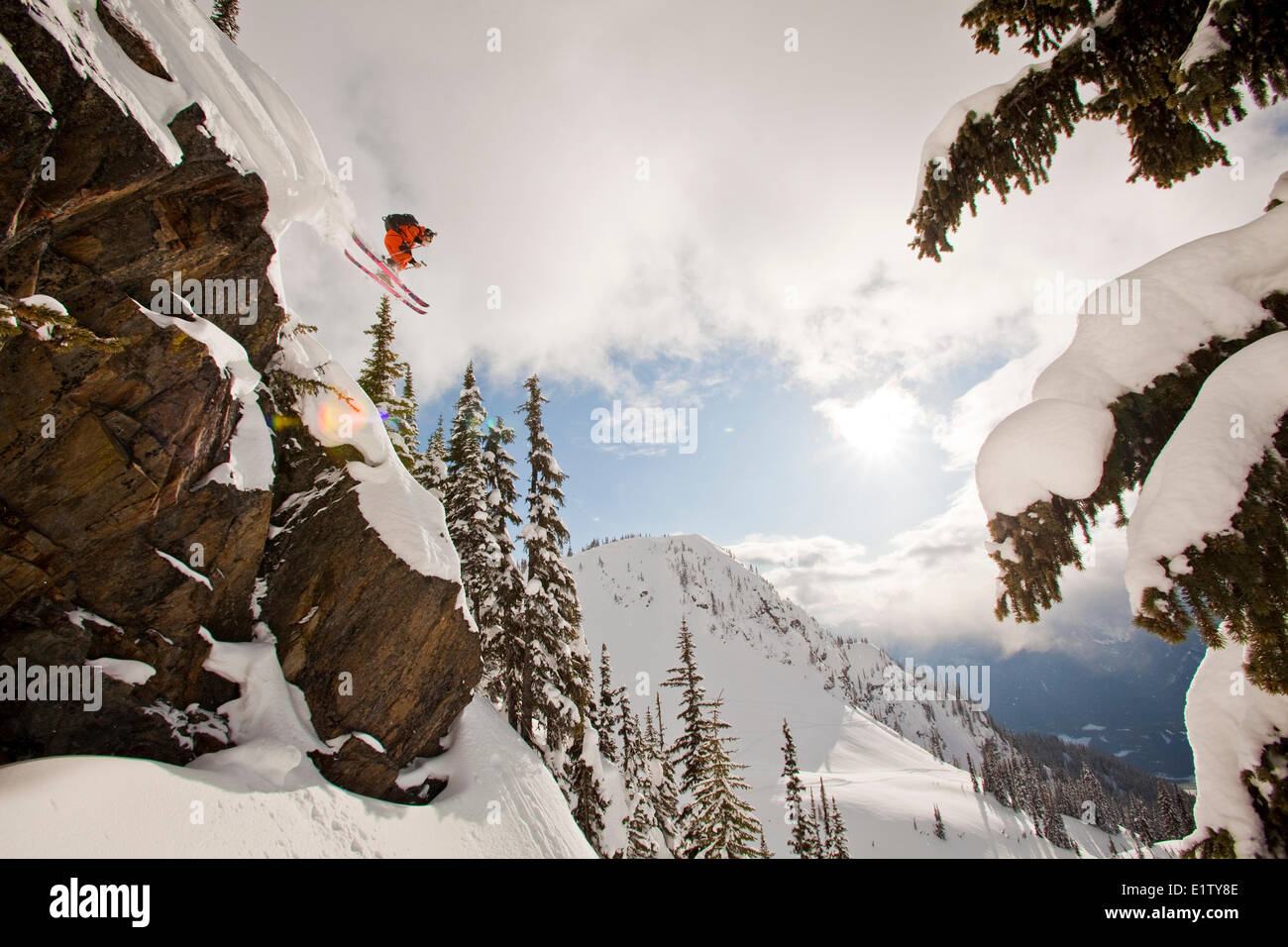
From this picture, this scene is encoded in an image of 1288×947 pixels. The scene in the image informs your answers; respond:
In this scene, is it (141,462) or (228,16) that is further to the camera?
(228,16)

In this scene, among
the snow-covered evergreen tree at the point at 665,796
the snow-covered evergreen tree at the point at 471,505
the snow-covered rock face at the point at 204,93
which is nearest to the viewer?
the snow-covered rock face at the point at 204,93

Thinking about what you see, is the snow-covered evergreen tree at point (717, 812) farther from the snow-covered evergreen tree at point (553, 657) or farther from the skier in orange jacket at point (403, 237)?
the skier in orange jacket at point (403, 237)

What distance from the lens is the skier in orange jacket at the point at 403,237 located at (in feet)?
54.1

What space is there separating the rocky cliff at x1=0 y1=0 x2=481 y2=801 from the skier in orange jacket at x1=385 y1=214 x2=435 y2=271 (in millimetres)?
5005

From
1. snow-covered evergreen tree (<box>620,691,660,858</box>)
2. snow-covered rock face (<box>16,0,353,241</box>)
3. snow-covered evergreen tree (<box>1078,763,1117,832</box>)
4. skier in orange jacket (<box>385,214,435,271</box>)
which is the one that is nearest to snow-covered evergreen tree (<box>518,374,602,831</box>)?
snow-covered evergreen tree (<box>620,691,660,858</box>)

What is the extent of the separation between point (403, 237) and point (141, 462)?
33.3ft

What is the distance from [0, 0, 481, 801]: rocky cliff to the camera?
7.69 metres

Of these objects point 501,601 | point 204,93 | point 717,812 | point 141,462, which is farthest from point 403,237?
point 717,812

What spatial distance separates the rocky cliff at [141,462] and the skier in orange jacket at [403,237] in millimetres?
5005

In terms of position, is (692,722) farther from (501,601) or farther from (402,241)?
(402,241)

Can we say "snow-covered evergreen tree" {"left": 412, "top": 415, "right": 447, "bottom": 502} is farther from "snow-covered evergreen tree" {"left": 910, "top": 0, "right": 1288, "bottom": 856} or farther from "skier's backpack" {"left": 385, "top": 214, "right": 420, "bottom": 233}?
"snow-covered evergreen tree" {"left": 910, "top": 0, "right": 1288, "bottom": 856}

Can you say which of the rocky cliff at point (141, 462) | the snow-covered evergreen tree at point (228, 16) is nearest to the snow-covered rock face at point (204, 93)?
the rocky cliff at point (141, 462)

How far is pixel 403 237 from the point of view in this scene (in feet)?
54.5

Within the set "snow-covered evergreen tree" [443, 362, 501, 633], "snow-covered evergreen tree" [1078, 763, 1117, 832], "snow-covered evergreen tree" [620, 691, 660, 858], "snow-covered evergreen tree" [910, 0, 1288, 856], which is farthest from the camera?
"snow-covered evergreen tree" [1078, 763, 1117, 832]
